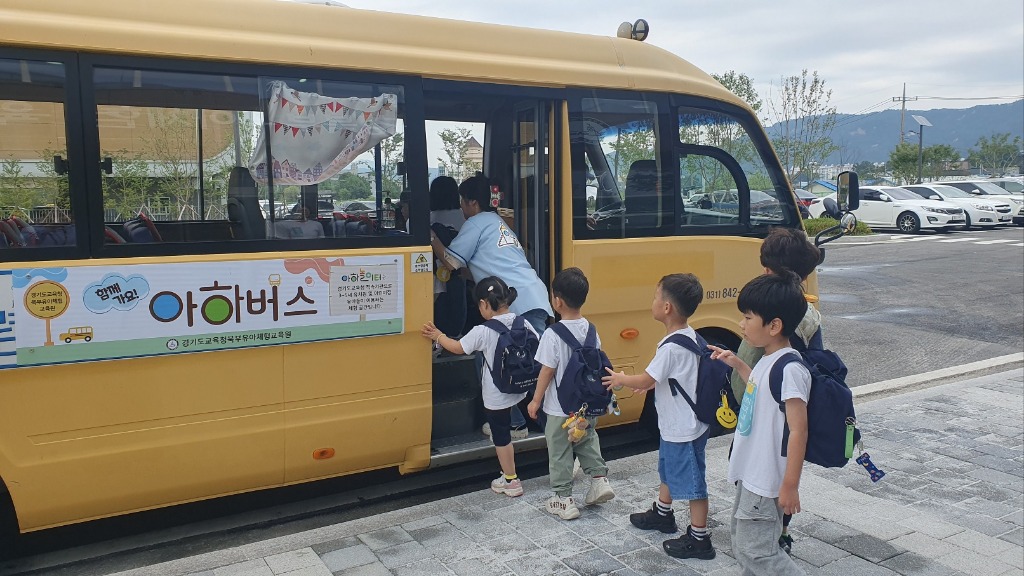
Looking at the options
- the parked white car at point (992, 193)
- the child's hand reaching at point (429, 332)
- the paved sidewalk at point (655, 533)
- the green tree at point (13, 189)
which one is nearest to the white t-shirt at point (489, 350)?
the child's hand reaching at point (429, 332)

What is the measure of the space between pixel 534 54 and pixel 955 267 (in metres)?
15.0

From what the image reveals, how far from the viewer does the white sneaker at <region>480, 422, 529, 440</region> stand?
5138 millimetres

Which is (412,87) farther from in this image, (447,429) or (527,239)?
(447,429)

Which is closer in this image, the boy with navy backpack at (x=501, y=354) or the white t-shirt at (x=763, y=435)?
the white t-shirt at (x=763, y=435)

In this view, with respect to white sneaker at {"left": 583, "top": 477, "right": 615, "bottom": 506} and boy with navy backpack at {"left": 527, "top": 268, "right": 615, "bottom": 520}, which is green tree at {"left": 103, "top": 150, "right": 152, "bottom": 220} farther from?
white sneaker at {"left": 583, "top": 477, "right": 615, "bottom": 506}

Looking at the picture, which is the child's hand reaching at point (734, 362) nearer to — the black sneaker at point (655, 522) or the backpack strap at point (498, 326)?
the black sneaker at point (655, 522)

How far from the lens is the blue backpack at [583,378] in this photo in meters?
4.14

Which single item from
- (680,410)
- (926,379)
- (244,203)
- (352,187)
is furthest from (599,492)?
(926,379)

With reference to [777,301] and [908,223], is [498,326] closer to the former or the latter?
[777,301]

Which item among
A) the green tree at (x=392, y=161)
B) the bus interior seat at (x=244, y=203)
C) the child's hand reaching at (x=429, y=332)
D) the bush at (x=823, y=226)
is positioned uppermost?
the green tree at (x=392, y=161)

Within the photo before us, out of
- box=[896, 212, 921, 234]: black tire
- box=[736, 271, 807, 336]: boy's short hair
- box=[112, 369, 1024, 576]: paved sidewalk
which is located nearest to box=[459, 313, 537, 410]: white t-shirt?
box=[112, 369, 1024, 576]: paved sidewalk

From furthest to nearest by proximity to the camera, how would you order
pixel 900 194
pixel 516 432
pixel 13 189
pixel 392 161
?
pixel 900 194, pixel 516 432, pixel 392 161, pixel 13 189

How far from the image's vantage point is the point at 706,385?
384 centimetres

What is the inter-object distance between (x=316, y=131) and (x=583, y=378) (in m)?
1.93
